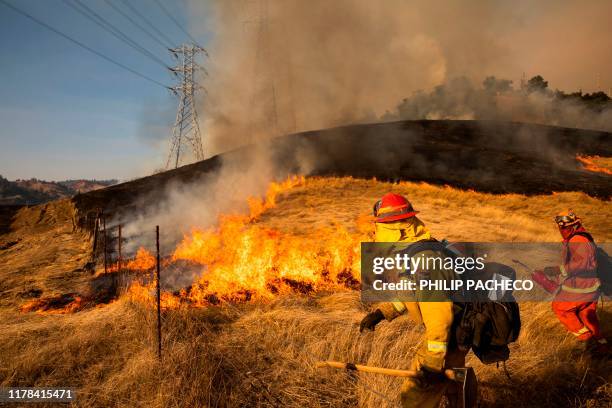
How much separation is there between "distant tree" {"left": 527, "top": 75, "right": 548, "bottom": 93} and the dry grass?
61730 millimetres

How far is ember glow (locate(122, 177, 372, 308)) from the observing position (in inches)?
308

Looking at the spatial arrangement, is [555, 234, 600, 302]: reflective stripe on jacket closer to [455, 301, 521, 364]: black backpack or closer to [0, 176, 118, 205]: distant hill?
[455, 301, 521, 364]: black backpack

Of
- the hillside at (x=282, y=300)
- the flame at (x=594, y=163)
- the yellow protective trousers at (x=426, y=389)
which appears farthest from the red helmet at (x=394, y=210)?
the flame at (x=594, y=163)

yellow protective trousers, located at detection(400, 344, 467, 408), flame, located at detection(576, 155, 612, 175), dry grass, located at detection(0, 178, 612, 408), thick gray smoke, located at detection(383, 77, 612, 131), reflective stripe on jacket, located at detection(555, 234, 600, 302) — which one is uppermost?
thick gray smoke, located at detection(383, 77, 612, 131)

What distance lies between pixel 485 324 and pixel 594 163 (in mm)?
30925

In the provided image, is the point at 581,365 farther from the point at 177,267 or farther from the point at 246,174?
the point at 246,174

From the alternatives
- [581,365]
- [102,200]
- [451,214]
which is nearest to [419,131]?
[451,214]

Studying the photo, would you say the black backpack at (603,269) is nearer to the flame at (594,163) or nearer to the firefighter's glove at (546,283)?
the firefighter's glove at (546,283)

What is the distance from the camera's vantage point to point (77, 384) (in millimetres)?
4059

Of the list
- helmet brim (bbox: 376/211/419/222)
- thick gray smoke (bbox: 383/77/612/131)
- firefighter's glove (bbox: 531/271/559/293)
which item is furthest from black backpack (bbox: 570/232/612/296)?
thick gray smoke (bbox: 383/77/612/131)

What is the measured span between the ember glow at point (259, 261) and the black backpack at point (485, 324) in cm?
529

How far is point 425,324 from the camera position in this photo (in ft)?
7.98

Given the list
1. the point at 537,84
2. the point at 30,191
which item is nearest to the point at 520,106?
the point at 537,84

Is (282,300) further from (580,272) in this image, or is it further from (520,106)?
(520,106)
